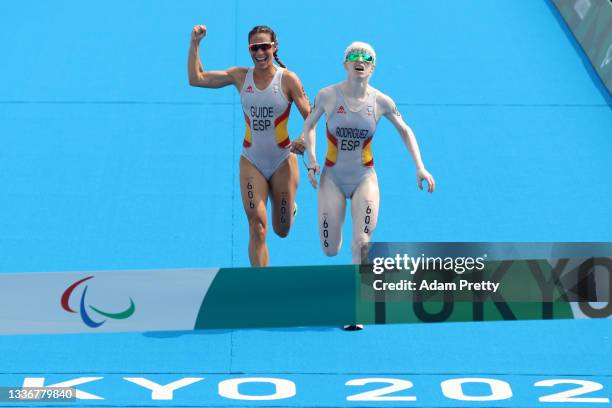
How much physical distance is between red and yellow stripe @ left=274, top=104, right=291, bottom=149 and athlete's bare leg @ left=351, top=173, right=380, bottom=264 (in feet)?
2.86

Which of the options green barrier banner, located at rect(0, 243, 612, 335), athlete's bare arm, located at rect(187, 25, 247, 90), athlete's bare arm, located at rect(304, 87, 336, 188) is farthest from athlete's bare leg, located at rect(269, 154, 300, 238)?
green barrier banner, located at rect(0, 243, 612, 335)

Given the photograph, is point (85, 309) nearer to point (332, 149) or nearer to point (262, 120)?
point (262, 120)

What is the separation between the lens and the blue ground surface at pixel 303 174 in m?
10.1

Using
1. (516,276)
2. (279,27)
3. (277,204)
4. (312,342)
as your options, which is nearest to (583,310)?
(516,276)

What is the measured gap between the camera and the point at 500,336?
1058cm

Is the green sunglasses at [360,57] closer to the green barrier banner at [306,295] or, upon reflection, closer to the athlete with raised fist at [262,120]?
the athlete with raised fist at [262,120]

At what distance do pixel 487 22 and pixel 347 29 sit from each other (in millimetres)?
2123

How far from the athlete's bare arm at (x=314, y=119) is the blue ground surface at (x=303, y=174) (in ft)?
4.81

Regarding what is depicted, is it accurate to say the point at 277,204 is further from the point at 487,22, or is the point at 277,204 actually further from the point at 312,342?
the point at 487,22

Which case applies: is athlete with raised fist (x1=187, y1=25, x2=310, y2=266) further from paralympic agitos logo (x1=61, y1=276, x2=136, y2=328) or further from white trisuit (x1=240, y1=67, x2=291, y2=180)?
paralympic agitos logo (x1=61, y1=276, x2=136, y2=328)

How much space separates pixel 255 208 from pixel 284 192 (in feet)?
1.27

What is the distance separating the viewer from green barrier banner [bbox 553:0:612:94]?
15961mm

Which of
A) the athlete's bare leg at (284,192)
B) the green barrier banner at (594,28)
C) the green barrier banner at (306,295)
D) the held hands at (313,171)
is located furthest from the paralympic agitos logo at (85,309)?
the green barrier banner at (594,28)

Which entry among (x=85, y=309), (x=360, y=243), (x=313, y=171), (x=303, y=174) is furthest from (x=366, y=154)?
(x=303, y=174)
